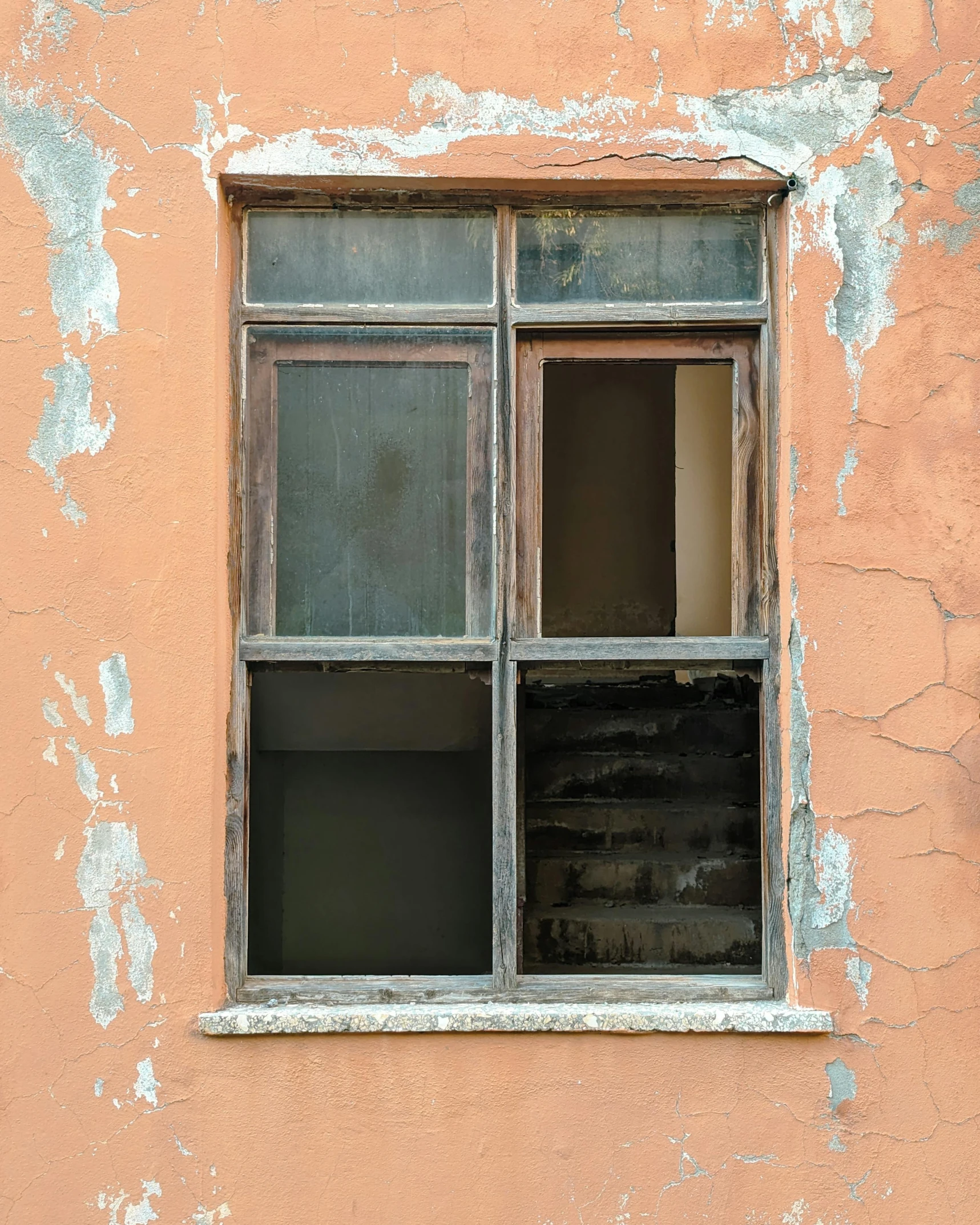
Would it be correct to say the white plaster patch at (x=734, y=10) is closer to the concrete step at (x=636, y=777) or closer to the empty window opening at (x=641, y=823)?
the empty window opening at (x=641, y=823)

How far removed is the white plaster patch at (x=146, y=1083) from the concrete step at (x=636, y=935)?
2043mm

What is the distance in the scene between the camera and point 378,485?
8.64 feet

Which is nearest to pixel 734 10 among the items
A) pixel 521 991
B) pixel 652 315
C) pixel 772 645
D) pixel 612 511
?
pixel 652 315

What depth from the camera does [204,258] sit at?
249 cm

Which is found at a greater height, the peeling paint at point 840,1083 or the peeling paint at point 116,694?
the peeling paint at point 116,694

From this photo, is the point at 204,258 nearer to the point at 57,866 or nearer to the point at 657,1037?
the point at 57,866

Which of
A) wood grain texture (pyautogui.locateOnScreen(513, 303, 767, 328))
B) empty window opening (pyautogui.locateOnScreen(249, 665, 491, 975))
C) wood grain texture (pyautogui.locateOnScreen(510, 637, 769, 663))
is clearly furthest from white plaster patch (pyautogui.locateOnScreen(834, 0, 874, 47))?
empty window opening (pyautogui.locateOnScreen(249, 665, 491, 975))

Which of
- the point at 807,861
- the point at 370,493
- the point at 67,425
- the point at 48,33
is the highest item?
the point at 48,33

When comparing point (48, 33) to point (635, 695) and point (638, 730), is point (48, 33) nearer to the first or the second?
point (638, 730)

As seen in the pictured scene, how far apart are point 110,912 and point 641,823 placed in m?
2.69

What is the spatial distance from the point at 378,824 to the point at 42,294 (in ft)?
13.4

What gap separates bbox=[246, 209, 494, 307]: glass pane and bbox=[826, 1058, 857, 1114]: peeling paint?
201cm

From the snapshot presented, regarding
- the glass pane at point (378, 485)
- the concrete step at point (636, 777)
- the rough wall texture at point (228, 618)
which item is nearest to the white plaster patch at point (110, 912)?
the rough wall texture at point (228, 618)

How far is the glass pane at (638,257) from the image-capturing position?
260 cm
